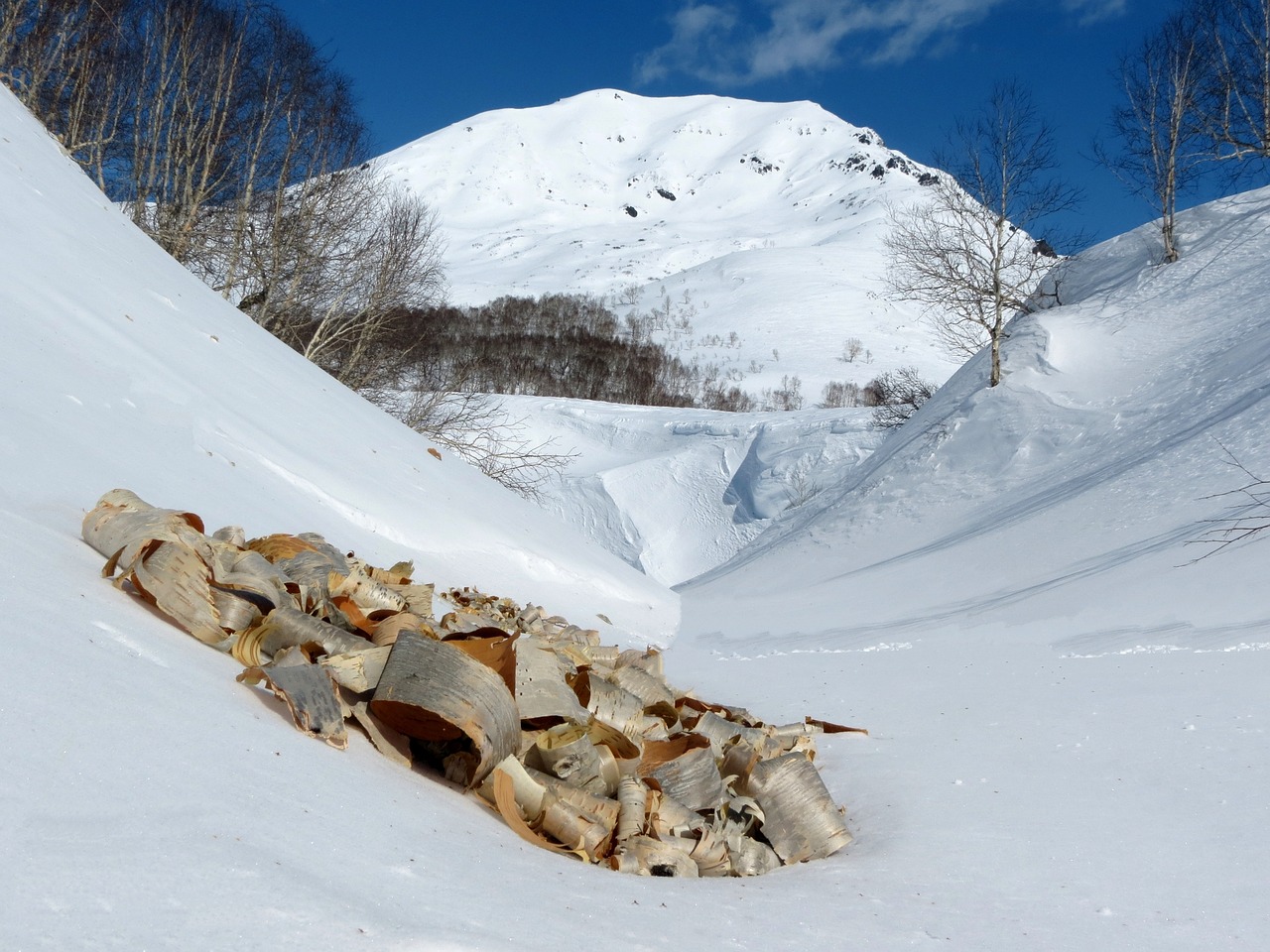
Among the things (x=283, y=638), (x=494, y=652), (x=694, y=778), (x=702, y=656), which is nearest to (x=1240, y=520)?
(x=702, y=656)

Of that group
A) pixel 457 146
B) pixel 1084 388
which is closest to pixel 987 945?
pixel 1084 388

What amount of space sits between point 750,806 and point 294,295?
15.3m

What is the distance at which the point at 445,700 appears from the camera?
2463 millimetres

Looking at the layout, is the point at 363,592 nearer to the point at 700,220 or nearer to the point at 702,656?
A: the point at 702,656

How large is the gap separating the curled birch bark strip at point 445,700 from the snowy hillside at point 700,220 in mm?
53831

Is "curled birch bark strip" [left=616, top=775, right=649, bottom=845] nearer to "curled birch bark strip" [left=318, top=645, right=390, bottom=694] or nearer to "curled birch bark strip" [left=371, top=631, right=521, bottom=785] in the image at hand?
"curled birch bark strip" [left=371, top=631, right=521, bottom=785]

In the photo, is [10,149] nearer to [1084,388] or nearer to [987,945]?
[987,945]

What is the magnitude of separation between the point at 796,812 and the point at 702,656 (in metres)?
4.79

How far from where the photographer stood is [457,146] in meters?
148

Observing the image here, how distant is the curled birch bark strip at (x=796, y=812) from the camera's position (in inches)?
111

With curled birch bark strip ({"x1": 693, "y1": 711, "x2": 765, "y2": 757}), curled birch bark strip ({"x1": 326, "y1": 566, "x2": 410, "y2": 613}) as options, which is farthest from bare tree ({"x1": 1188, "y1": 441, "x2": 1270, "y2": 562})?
curled birch bark strip ({"x1": 326, "y1": 566, "x2": 410, "y2": 613})

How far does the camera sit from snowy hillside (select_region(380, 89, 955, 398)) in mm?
66812

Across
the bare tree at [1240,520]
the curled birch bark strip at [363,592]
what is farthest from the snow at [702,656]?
the curled birch bark strip at [363,592]

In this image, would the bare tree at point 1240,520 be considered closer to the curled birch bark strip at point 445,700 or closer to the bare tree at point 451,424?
the curled birch bark strip at point 445,700
